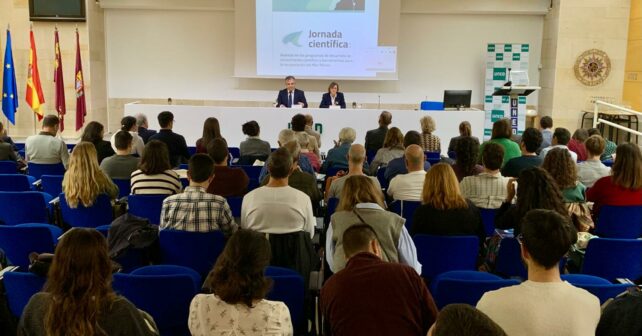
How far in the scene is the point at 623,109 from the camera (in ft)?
36.7

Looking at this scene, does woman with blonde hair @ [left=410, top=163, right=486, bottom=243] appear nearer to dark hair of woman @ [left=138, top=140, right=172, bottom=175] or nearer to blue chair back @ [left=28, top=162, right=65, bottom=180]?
dark hair of woman @ [left=138, top=140, right=172, bottom=175]

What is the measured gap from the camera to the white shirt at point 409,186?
504cm

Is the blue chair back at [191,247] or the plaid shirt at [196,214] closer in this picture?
the blue chair back at [191,247]

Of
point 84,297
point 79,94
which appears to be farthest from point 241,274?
point 79,94

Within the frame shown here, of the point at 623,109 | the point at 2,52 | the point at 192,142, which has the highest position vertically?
the point at 2,52

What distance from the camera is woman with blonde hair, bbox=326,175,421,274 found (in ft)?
11.2

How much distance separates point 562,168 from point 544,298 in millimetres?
2539

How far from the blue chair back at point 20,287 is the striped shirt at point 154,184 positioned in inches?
74.9

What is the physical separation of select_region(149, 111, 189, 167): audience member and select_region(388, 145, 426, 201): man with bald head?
11.0 ft

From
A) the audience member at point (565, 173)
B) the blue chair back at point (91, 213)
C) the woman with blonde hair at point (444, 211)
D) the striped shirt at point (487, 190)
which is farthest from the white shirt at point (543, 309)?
the blue chair back at point (91, 213)

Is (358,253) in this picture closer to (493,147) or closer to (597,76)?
(493,147)

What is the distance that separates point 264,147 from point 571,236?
5392mm

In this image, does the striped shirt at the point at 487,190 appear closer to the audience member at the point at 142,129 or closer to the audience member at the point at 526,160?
the audience member at the point at 526,160

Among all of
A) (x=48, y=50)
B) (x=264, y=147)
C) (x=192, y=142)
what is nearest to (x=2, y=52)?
(x=48, y=50)
